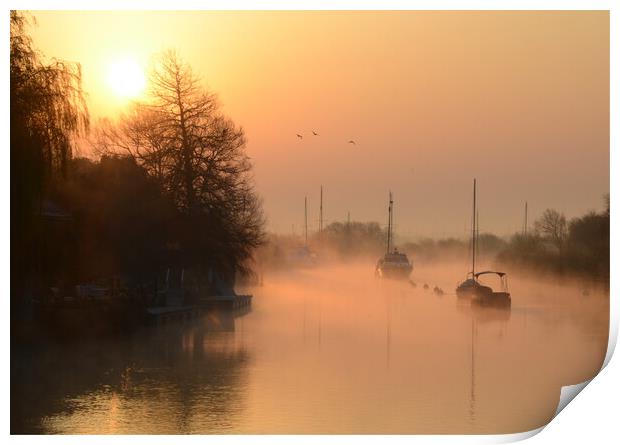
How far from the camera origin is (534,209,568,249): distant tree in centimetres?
3647

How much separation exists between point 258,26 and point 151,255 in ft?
31.5

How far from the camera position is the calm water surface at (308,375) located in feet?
52.3

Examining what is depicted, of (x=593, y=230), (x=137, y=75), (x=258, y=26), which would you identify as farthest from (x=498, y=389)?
(x=593, y=230)

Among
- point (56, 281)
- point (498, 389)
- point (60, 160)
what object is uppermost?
point (60, 160)

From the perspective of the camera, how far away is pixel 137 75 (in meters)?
22.9

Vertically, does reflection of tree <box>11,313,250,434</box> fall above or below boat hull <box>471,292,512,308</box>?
below

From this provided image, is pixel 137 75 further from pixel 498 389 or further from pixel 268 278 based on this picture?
pixel 268 278

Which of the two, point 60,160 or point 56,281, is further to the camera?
point 56,281

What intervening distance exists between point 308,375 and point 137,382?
10.1ft

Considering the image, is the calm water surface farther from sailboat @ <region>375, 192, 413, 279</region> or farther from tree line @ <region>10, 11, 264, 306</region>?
sailboat @ <region>375, 192, 413, 279</region>

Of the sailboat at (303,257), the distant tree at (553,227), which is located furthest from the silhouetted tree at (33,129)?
the sailboat at (303,257)

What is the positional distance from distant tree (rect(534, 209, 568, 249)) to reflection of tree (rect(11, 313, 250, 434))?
1465 cm

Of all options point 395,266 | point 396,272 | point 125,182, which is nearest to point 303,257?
point 395,266

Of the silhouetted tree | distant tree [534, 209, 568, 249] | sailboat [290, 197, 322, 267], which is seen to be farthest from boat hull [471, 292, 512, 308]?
the silhouetted tree
